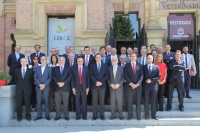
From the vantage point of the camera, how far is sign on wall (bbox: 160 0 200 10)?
12.4 metres

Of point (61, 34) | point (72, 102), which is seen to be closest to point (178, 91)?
point (72, 102)

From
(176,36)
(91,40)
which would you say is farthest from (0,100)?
(176,36)

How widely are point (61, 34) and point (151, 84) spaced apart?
589cm

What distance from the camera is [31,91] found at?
26.8 ft

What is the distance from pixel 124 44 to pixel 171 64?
4.90 metres

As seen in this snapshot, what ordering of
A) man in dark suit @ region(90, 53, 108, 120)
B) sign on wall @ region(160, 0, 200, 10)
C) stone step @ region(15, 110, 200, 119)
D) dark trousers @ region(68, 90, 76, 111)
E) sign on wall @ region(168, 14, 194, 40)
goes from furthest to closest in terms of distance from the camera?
sign on wall @ region(168, 14, 194, 40), sign on wall @ region(160, 0, 200, 10), dark trousers @ region(68, 90, 76, 111), stone step @ region(15, 110, 200, 119), man in dark suit @ region(90, 53, 108, 120)

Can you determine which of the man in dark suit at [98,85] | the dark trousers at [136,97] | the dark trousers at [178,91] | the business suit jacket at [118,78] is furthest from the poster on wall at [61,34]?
the dark trousers at [178,91]

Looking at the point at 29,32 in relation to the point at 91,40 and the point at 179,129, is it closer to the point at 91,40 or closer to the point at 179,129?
the point at 91,40

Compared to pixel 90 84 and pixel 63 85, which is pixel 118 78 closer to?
pixel 90 84

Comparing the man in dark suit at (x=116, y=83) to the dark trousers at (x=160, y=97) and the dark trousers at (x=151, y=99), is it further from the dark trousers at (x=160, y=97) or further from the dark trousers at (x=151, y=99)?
the dark trousers at (x=160, y=97)

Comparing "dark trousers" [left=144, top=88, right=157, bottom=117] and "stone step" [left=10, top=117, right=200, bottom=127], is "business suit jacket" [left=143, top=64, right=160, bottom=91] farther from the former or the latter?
"stone step" [left=10, top=117, right=200, bottom=127]

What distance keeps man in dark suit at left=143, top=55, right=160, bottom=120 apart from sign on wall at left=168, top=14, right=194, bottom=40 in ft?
16.9

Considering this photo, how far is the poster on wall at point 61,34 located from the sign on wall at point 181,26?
5.01m

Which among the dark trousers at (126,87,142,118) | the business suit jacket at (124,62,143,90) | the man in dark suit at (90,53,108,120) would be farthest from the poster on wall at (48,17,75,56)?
the dark trousers at (126,87,142,118)
